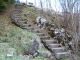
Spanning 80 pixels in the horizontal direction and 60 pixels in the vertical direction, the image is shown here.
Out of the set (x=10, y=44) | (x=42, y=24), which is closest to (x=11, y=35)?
(x=10, y=44)

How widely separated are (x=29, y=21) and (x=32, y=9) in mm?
1846

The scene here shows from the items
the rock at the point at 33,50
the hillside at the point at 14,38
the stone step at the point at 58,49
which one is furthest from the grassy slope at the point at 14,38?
the stone step at the point at 58,49

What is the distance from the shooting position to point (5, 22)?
29.0ft

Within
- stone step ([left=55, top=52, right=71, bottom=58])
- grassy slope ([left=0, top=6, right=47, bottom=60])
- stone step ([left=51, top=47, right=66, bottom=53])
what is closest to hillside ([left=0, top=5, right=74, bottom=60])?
grassy slope ([left=0, top=6, right=47, bottom=60])

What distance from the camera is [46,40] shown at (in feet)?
25.1

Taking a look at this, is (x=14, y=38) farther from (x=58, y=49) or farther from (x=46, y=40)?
(x=58, y=49)

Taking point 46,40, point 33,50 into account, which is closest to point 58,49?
point 46,40

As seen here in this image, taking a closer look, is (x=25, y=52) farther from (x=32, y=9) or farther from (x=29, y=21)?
(x=32, y=9)

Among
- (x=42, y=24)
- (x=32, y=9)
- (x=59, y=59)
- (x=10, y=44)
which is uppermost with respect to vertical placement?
(x=32, y=9)

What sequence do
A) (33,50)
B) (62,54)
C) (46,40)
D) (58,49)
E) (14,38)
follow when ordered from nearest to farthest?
1. (33,50)
2. (62,54)
3. (58,49)
4. (14,38)
5. (46,40)

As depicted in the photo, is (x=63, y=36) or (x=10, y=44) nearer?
(x=10, y=44)

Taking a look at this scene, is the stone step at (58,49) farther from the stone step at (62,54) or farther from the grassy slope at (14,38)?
the grassy slope at (14,38)

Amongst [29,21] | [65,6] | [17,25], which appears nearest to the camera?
[65,6]

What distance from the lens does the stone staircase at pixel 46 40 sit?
702 cm
